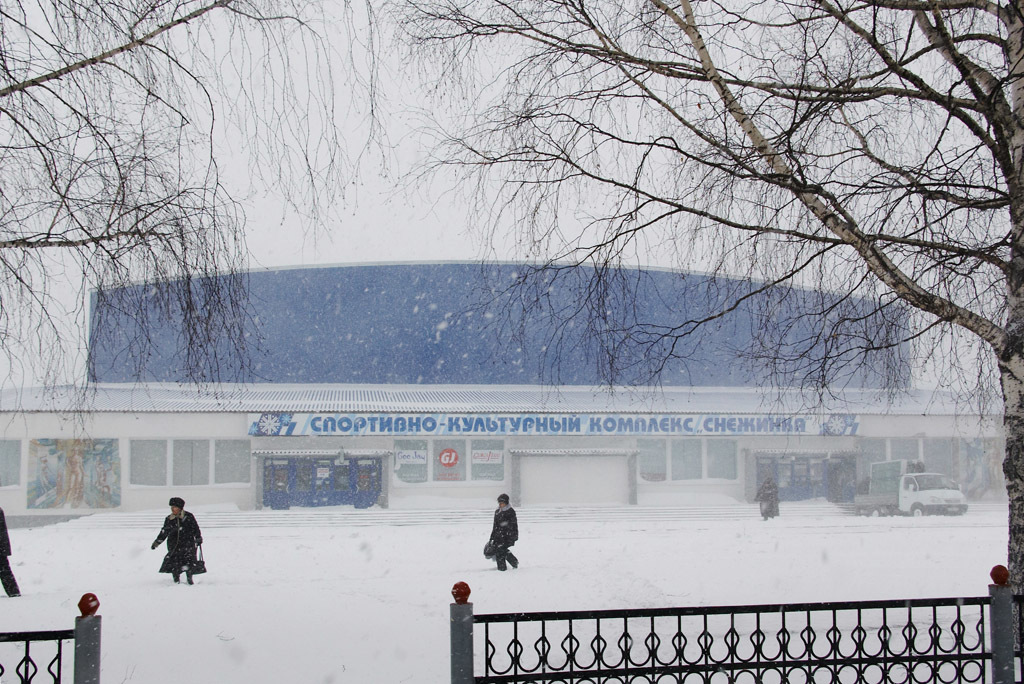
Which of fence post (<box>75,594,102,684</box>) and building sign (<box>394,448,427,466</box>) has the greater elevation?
fence post (<box>75,594,102,684</box>)

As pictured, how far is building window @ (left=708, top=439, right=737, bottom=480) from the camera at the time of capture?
1125 inches

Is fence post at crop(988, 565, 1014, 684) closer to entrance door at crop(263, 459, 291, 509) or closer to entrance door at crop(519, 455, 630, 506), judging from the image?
entrance door at crop(519, 455, 630, 506)

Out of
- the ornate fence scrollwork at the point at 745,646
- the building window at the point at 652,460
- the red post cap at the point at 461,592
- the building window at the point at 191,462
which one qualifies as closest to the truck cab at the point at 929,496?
the building window at the point at 652,460

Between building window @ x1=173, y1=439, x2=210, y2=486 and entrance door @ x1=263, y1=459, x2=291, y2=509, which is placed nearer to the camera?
building window @ x1=173, y1=439, x2=210, y2=486

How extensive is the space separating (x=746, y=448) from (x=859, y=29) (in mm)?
24006

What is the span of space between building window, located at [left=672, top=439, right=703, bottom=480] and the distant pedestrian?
135 inches

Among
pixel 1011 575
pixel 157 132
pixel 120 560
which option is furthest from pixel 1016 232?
pixel 120 560

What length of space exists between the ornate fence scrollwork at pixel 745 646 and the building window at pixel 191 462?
19734 mm

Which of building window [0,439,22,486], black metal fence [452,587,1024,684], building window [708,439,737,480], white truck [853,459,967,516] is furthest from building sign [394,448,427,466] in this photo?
black metal fence [452,587,1024,684]

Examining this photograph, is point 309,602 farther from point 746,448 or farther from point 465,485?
point 746,448

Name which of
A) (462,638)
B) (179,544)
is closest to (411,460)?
(179,544)

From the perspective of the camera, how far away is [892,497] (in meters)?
28.1

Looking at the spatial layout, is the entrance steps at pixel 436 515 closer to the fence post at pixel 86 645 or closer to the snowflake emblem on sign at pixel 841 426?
the snowflake emblem on sign at pixel 841 426

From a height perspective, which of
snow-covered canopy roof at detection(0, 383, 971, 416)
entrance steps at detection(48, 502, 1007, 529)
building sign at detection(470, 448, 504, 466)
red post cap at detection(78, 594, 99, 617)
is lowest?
entrance steps at detection(48, 502, 1007, 529)
